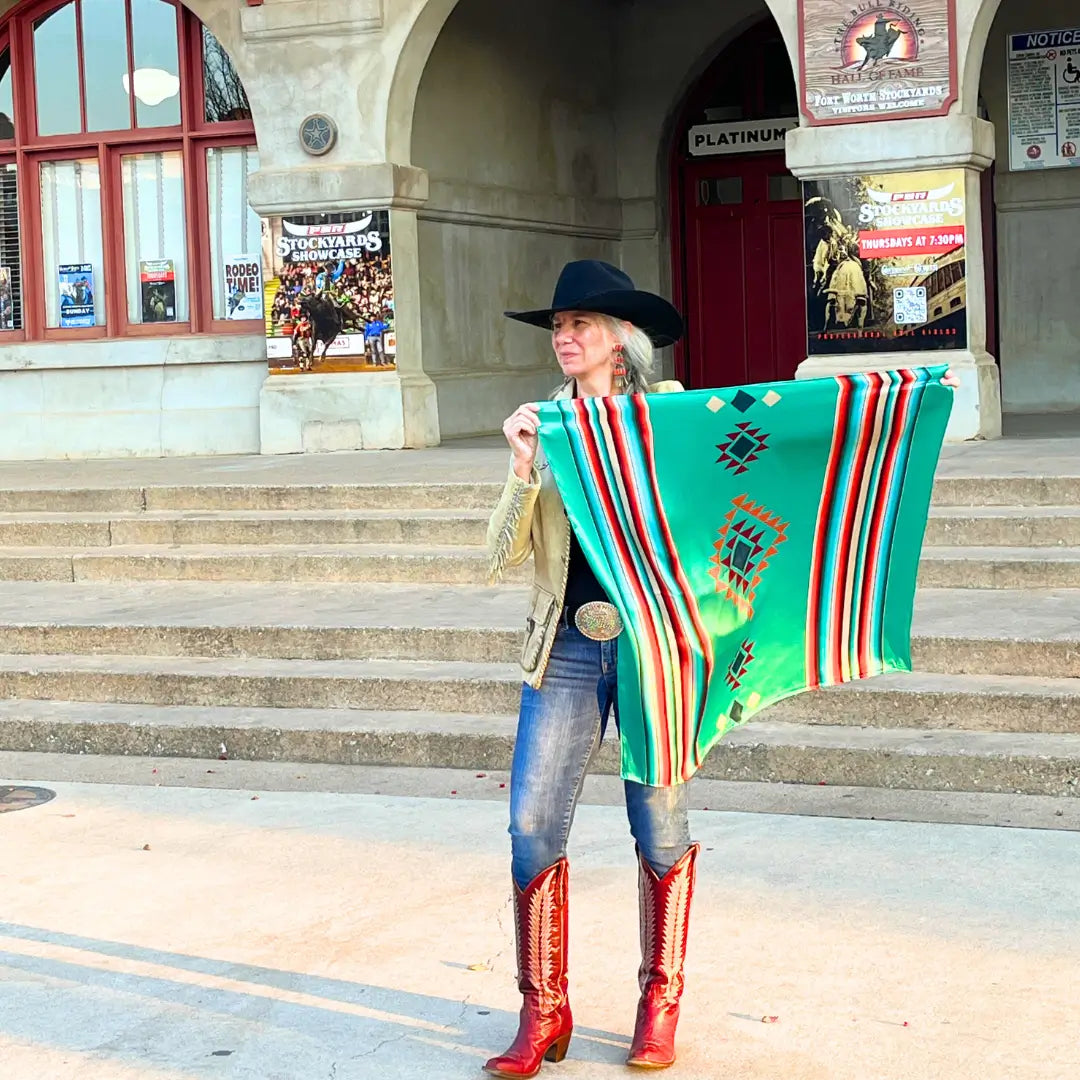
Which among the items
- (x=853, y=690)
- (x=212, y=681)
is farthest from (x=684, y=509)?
(x=212, y=681)

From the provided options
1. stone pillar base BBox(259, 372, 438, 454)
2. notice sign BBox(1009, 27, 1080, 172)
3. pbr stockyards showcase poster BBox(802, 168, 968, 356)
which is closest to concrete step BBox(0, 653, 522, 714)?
stone pillar base BBox(259, 372, 438, 454)

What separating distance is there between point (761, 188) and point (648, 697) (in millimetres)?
13726

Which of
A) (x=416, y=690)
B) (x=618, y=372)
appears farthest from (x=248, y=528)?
(x=618, y=372)

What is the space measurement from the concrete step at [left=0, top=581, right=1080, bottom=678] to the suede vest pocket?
338cm

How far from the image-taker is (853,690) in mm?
6734

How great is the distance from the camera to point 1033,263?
614 inches

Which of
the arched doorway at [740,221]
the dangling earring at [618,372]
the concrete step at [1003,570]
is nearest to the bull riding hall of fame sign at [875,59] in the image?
the concrete step at [1003,570]

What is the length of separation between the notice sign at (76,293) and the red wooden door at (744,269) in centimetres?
560

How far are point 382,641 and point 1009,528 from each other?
2994mm

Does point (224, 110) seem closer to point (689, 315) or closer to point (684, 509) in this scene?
point (689, 315)

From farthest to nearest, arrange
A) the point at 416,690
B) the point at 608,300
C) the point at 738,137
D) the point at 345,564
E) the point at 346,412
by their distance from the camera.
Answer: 1. the point at 738,137
2. the point at 346,412
3. the point at 345,564
4. the point at 416,690
5. the point at 608,300

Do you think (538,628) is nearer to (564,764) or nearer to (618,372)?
(564,764)

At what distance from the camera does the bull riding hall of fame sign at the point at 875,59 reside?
1170 cm

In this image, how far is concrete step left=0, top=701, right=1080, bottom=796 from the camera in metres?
6.23
